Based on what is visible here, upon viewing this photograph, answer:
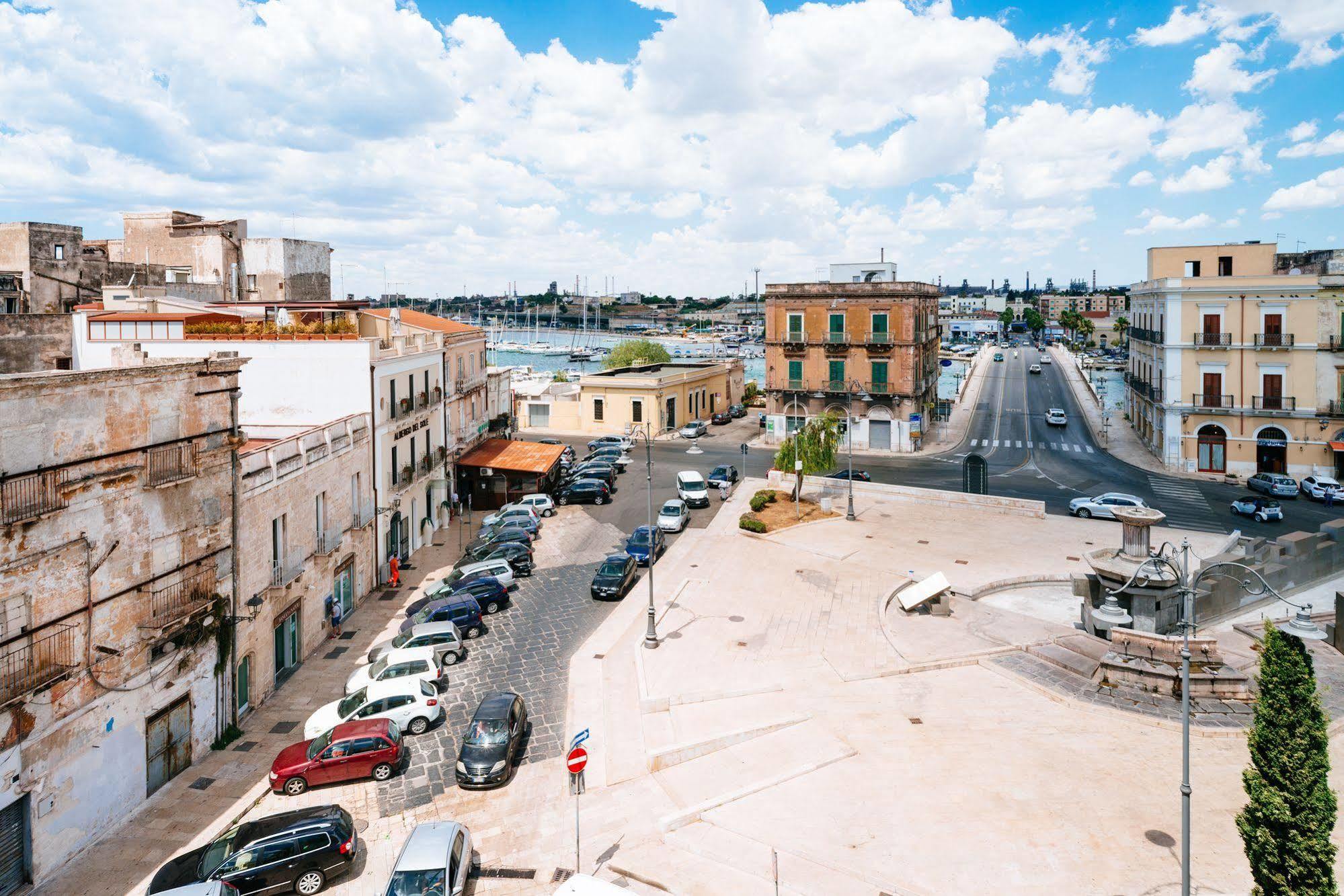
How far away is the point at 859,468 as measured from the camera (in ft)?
185

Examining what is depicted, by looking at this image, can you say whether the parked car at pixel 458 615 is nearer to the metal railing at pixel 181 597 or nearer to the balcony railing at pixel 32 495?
the metal railing at pixel 181 597

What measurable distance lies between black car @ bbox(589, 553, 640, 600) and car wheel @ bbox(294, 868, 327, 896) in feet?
54.9

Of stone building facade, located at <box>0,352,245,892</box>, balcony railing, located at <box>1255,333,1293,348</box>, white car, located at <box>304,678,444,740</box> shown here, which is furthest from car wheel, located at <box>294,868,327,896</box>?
balcony railing, located at <box>1255,333,1293,348</box>

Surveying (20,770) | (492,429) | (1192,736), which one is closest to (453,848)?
(20,770)

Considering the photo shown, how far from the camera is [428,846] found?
585 inches

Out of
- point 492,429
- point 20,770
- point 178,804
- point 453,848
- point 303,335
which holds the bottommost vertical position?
point 178,804

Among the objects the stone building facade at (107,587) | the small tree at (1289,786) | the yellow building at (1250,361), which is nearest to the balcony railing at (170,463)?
the stone building facade at (107,587)

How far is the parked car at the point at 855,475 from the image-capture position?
165 ft

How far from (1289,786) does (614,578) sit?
2308cm

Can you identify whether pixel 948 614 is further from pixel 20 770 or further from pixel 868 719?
pixel 20 770

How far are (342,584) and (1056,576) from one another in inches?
1048

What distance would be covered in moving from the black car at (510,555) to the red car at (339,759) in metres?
14.1

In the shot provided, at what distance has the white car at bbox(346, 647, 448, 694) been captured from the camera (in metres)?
23.0

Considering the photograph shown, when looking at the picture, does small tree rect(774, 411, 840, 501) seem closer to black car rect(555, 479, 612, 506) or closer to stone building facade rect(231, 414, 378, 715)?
black car rect(555, 479, 612, 506)
